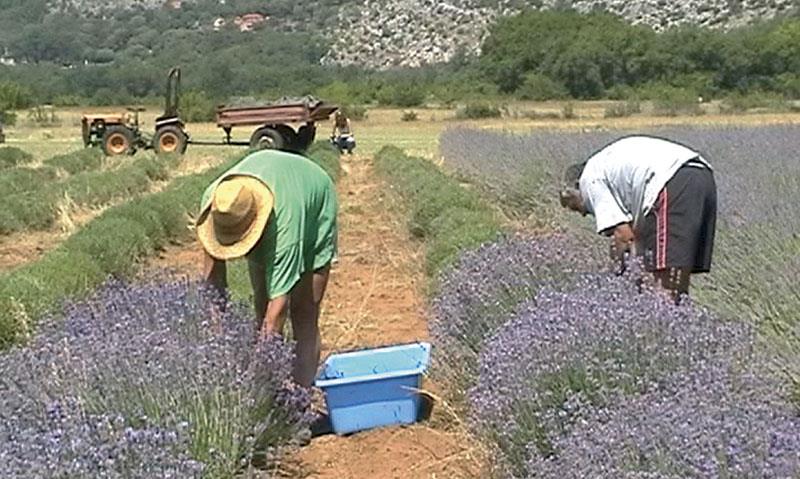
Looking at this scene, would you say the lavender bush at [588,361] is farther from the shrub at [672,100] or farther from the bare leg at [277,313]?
the shrub at [672,100]

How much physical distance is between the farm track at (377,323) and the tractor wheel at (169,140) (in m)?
9.23

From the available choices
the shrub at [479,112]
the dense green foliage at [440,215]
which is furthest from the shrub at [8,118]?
the dense green foliage at [440,215]

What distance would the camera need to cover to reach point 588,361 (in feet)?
14.2

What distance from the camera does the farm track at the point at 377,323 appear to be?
5.56m

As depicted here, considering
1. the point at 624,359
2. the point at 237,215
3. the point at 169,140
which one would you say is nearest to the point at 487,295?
the point at 237,215

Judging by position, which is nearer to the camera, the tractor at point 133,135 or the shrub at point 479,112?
the tractor at point 133,135

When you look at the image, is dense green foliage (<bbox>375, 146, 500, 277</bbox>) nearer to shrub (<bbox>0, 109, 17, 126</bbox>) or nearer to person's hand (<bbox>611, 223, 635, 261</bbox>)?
person's hand (<bbox>611, 223, 635, 261</bbox>)

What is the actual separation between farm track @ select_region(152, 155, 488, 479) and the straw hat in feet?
3.03

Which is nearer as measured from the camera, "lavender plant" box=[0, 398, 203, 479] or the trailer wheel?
"lavender plant" box=[0, 398, 203, 479]

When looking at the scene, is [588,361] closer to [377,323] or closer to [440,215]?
[377,323]

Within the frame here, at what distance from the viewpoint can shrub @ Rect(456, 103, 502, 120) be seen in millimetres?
45781

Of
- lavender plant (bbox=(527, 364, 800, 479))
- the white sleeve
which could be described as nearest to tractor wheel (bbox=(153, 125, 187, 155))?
the white sleeve

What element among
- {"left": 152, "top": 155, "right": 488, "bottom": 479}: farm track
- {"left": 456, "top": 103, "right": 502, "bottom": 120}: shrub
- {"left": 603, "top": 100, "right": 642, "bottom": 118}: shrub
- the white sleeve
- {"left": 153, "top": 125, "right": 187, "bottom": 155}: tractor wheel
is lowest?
{"left": 456, "top": 103, "right": 502, "bottom": 120}: shrub

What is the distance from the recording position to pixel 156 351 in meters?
→ 4.71
